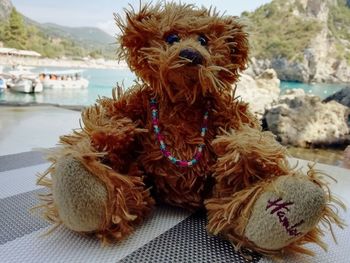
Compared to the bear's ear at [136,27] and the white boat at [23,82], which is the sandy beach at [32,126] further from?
the white boat at [23,82]

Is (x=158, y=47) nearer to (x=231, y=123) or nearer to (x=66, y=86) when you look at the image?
(x=231, y=123)

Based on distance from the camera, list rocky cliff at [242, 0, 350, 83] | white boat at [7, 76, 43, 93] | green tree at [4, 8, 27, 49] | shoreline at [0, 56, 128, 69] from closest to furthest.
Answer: white boat at [7, 76, 43, 93]
shoreline at [0, 56, 128, 69]
green tree at [4, 8, 27, 49]
rocky cliff at [242, 0, 350, 83]

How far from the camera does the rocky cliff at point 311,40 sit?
44.7ft

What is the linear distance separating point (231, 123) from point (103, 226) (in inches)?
9.0

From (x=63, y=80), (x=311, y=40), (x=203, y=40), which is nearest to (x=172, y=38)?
(x=203, y=40)

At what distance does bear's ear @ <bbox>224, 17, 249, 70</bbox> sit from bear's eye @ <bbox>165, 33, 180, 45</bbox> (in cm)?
7

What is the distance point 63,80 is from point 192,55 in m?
9.90

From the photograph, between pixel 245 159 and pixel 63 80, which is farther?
pixel 63 80

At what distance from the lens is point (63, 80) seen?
31.7ft

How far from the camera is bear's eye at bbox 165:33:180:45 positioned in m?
0.45

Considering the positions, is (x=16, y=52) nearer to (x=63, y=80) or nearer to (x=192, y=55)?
(x=63, y=80)

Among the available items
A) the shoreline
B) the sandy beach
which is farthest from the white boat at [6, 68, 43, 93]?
the sandy beach

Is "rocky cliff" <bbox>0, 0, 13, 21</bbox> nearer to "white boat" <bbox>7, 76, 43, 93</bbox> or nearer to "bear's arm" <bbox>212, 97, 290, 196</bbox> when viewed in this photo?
"white boat" <bbox>7, 76, 43, 93</bbox>

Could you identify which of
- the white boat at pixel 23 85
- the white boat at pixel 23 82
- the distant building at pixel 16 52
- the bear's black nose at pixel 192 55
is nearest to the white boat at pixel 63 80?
the white boat at pixel 23 82
